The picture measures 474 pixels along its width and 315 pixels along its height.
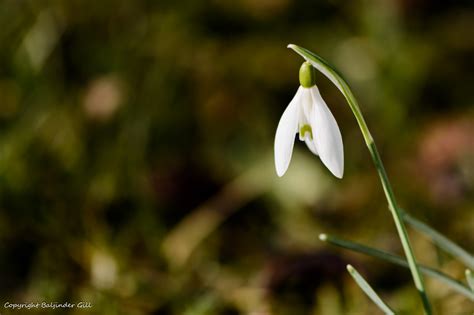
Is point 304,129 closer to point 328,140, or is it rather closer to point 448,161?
point 328,140

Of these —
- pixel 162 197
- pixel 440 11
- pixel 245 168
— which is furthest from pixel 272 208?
pixel 440 11

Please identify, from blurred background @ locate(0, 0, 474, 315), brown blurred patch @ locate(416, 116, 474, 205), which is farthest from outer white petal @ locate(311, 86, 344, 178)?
brown blurred patch @ locate(416, 116, 474, 205)

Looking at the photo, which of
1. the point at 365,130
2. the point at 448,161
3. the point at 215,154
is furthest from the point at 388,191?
the point at 215,154

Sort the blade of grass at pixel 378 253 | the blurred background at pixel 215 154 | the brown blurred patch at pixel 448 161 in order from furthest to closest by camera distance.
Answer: the brown blurred patch at pixel 448 161, the blurred background at pixel 215 154, the blade of grass at pixel 378 253

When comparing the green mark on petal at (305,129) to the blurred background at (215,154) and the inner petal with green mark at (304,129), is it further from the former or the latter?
the blurred background at (215,154)

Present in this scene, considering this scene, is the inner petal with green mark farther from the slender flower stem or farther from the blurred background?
the blurred background

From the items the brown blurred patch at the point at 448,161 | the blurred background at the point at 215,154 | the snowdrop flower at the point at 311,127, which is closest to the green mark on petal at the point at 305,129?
the snowdrop flower at the point at 311,127

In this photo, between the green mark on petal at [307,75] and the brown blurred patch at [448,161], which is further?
the brown blurred patch at [448,161]
